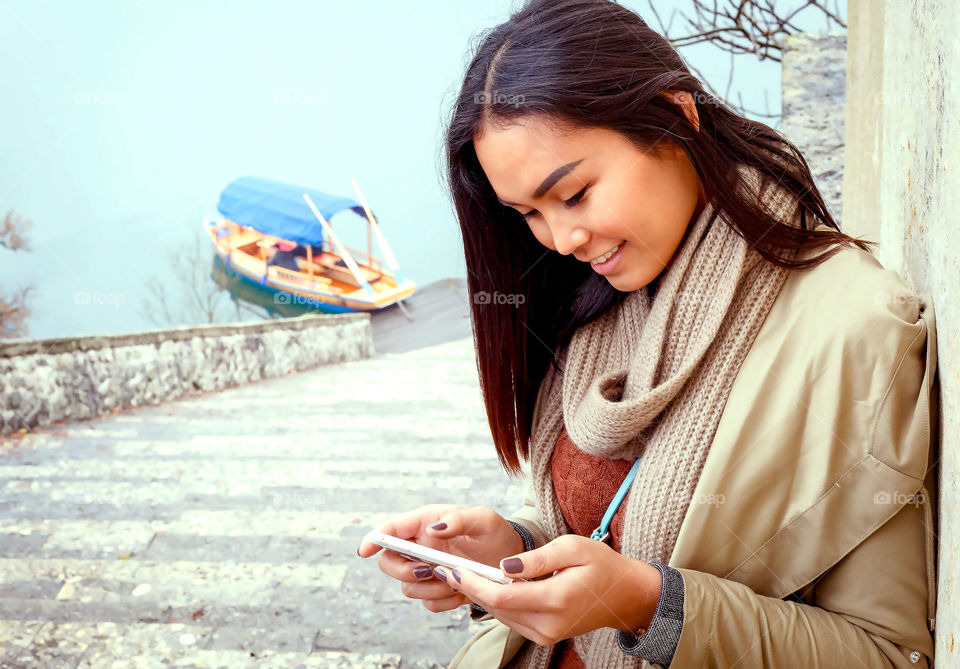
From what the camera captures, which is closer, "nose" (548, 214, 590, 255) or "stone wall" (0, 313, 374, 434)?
"nose" (548, 214, 590, 255)

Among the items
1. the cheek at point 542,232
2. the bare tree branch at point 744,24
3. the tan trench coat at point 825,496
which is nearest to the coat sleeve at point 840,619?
the tan trench coat at point 825,496

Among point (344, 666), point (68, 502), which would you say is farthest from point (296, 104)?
point (344, 666)

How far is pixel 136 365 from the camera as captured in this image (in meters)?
6.88

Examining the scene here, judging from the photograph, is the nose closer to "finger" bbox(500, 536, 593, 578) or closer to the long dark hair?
the long dark hair

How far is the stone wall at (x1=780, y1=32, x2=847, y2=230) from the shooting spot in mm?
4203

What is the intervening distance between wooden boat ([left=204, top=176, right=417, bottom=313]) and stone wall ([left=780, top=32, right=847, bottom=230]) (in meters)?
18.9

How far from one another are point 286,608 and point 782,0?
513 centimetres

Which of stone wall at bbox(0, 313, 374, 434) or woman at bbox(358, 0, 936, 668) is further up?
woman at bbox(358, 0, 936, 668)

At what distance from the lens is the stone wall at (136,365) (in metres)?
5.63

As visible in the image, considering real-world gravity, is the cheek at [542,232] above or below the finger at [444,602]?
above

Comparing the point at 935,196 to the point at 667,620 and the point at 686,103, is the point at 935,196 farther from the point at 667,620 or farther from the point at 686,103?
the point at 667,620

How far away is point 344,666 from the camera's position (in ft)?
7.75

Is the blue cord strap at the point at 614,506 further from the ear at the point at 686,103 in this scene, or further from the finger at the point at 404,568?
the ear at the point at 686,103

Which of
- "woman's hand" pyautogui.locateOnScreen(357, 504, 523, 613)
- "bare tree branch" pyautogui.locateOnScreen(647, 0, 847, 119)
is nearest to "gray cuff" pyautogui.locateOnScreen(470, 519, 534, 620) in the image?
"woman's hand" pyautogui.locateOnScreen(357, 504, 523, 613)
